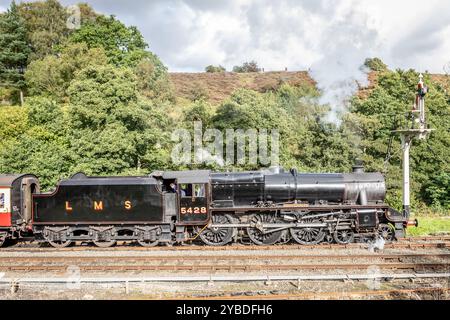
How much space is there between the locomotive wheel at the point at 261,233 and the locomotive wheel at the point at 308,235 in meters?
0.54

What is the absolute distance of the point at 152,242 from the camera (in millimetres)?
15516

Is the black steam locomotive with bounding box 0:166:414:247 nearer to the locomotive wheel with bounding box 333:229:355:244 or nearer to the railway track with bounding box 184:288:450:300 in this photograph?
the locomotive wheel with bounding box 333:229:355:244

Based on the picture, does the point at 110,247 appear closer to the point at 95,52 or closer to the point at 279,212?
the point at 279,212

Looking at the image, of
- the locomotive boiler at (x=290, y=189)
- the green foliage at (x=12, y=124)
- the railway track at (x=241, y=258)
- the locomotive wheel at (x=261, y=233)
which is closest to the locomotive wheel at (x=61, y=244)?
the railway track at (x=241, y=258)

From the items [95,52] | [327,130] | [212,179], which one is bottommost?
[212,179]

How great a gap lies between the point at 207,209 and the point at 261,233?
7.08 feet

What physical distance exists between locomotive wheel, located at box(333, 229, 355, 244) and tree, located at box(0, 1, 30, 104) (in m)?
36.3

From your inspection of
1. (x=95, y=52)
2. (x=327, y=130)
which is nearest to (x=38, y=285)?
(x=327, y=130)

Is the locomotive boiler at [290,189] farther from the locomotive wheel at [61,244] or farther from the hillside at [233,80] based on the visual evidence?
the hillside at [233,80]

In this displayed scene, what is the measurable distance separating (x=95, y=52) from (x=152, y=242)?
27750 mm

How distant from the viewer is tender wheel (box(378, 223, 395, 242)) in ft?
51.3

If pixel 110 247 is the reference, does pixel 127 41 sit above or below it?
above

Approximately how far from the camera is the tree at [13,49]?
42562 millimetres
